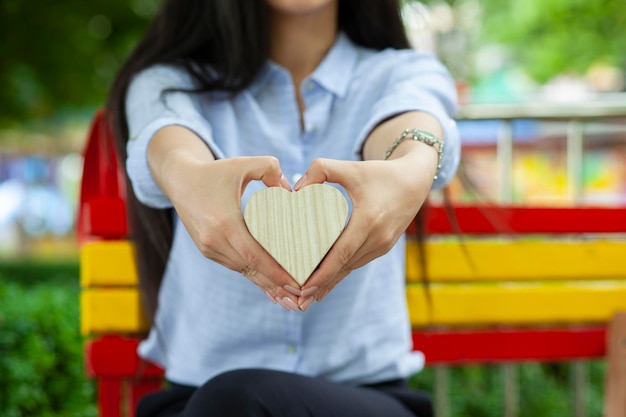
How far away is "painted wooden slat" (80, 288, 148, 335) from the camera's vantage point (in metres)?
2.20

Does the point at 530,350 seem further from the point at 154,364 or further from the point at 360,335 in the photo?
the point at 154,364

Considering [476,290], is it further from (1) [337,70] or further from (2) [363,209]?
(2) [363,209]

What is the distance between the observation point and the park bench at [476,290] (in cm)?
220

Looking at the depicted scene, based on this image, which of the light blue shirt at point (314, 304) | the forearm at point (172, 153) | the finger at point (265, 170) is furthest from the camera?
the light blue shirt at point (314, 304)

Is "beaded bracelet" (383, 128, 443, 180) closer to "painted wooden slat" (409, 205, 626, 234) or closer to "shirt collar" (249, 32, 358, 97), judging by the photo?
"shirt collar" (249, 32, 358, 97)

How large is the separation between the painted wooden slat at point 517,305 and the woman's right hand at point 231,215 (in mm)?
1116

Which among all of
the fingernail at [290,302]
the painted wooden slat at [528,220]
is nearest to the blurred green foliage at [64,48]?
the painted wooden slat at [528,220]

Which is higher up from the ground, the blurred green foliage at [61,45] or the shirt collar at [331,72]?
the shirt collar at [331,72]

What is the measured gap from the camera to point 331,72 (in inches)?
73.3

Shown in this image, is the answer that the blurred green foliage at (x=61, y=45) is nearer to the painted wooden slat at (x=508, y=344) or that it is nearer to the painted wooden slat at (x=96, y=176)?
the painted wooden slat at (x=96, y=176)

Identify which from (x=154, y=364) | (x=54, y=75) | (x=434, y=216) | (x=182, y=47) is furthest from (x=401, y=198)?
(x=54, y=75)

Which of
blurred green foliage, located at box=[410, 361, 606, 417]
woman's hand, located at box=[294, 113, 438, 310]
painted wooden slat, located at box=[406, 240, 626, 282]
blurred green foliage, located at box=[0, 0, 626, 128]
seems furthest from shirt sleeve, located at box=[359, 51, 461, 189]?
blurred green foliage, located at box=[0, 0, 626, 128]

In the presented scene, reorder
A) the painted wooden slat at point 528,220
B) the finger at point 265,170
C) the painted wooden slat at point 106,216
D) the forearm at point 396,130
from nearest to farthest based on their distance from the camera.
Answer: the finger at point 265,170 → the forearm at point 396,130 → the painted wooden slat at point 106,216 → the painted wooden slat at point 528,220

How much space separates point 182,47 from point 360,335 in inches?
28.5
